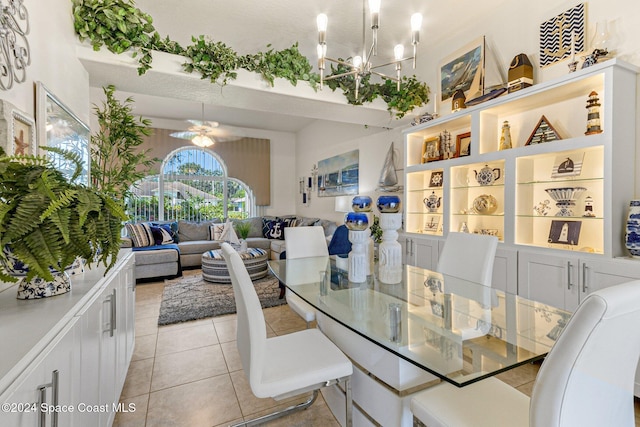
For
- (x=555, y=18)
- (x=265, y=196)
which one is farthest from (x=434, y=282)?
(x=265, y=196)

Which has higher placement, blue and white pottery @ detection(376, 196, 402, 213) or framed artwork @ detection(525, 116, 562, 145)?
framed artwork @ detection(525, 116, 562, 145)

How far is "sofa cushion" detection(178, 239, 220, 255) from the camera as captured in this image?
5.48 meters

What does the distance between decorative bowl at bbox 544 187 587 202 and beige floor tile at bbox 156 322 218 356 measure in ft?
9.98

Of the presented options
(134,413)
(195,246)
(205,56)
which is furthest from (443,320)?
(195,246)

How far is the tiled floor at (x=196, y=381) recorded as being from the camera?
1707mm

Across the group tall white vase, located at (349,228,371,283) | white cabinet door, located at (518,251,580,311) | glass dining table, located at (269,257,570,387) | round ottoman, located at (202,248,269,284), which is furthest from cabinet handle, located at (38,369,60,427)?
round ottoman, located at (202,248,269,284)

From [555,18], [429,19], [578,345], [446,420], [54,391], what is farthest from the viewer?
[429,19]

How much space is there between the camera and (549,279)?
6.98ft

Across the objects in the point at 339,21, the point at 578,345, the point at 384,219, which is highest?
the point at 339,21

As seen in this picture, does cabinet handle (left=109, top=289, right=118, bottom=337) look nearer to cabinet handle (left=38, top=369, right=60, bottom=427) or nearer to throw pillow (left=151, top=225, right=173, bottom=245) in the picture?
cabinet handle (left=38, top=369, right=60, bottom=427)

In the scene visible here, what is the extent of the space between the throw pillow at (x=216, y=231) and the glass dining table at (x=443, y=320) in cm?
428

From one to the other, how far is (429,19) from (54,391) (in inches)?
145

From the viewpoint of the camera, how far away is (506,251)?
2.43 meters

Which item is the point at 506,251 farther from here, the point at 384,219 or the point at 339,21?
the point at 339,21
